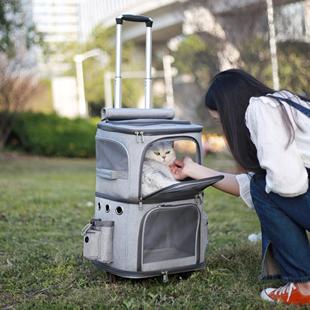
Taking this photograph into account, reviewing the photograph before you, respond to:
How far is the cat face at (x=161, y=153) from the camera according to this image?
123 inches

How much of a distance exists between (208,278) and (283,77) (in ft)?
22.7

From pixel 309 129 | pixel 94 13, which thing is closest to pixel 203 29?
pixel 309 129

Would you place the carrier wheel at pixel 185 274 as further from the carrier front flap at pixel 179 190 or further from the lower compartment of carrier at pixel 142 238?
the carrier front flap at pixel 179 190

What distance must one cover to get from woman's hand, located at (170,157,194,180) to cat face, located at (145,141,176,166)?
0.03 meters

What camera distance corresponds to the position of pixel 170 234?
124 inches

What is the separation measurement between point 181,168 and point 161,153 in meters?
0.13

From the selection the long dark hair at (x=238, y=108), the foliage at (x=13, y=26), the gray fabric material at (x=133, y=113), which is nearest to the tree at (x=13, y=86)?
the foliage at (x=13, y=26)

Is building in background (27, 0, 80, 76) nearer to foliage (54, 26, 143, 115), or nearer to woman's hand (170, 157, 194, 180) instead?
foliage (54, 26, 143, 115)

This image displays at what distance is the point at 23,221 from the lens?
5.22m

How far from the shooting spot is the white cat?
9.96 feet

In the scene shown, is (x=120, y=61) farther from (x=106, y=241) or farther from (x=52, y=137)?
(x=52, y=137)

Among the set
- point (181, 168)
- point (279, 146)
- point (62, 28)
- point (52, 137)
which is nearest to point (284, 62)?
point (181, 168)

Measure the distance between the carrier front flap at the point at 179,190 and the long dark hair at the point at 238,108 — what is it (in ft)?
0.68

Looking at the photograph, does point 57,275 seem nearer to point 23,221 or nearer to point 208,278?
point 208,278
